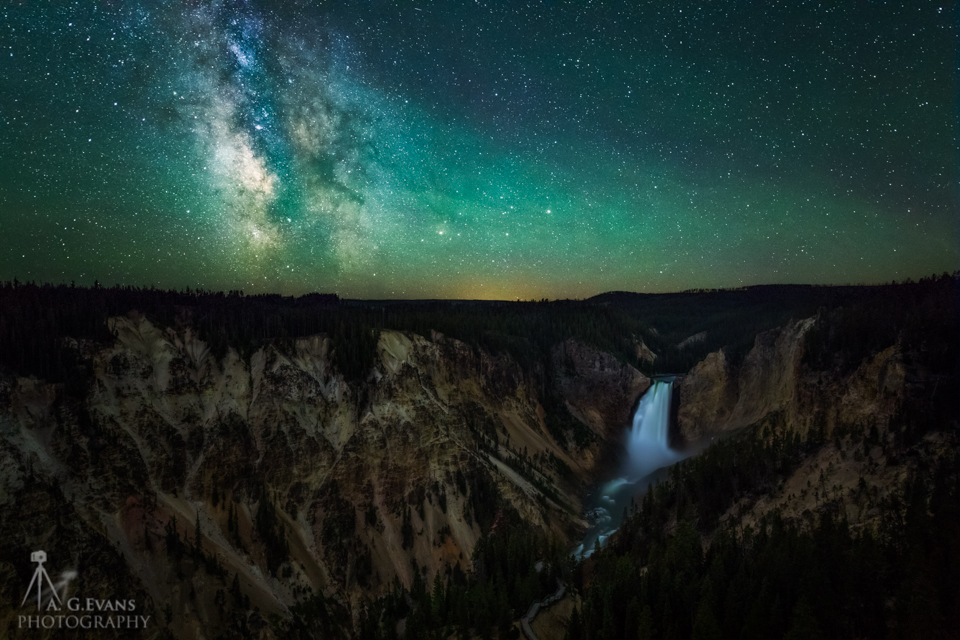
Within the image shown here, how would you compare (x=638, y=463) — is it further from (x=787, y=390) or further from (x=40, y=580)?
(x=40, y=580)

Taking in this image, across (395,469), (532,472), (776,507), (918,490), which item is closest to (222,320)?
(395,469)

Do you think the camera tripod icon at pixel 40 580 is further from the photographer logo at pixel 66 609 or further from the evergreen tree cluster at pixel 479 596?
the evergreen tree cluster at pixel 479 596

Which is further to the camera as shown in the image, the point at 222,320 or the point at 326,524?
the point at 222,320

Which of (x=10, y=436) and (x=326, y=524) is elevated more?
(x=10, y=436)

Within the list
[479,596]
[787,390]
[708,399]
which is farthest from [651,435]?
[479,596]

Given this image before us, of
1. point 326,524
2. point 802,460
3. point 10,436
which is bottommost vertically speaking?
point 326,524

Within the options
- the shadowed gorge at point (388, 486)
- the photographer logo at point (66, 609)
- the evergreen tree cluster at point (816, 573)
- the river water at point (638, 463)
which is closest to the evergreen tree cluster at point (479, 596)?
the shadowed gorge at point (388, 486)

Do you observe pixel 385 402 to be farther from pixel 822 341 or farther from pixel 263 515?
pixel 822 341
